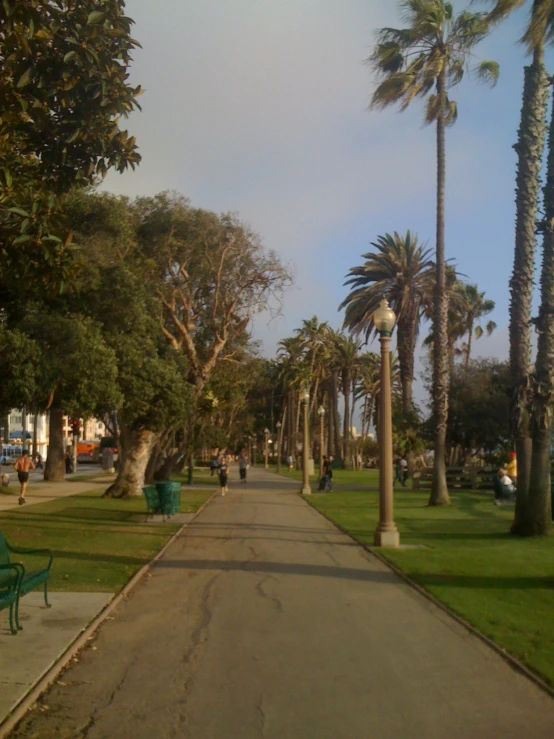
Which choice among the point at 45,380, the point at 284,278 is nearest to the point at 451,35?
the point at 284,278

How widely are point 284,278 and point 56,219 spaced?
21070 millimetres

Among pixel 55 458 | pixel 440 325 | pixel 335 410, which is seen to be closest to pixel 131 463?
pixel 440 325

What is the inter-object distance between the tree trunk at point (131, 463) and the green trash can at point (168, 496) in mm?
8132

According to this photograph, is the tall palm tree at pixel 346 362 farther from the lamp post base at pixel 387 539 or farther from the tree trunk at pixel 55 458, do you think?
the lamp post base at pixel 387 539

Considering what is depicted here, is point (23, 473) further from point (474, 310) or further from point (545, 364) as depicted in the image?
point (474, 310)

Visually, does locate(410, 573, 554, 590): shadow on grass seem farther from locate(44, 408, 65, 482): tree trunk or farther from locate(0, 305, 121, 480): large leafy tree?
locate(44, 408, 65, 482): tree trunk

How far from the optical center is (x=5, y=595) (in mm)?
7594

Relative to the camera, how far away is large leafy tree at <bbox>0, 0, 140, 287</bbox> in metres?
10.3

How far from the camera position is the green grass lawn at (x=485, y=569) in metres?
8.65

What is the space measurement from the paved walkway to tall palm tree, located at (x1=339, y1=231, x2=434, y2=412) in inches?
1217

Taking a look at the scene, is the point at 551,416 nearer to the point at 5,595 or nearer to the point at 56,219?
the point at 56,219

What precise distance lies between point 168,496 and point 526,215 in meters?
11.7

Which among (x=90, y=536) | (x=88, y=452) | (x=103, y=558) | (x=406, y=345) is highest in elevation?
(x=406, y=345)

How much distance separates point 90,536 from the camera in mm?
17891
